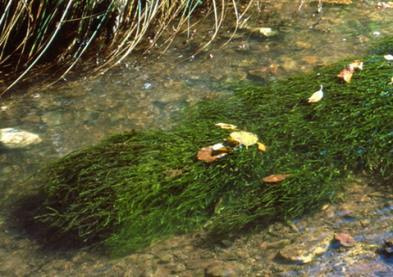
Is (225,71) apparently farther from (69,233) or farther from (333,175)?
(69,233)

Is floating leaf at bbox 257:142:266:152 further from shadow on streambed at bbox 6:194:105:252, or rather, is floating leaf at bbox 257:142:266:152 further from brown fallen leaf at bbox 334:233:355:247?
shadow on streambed at bbox 6:194:105:252

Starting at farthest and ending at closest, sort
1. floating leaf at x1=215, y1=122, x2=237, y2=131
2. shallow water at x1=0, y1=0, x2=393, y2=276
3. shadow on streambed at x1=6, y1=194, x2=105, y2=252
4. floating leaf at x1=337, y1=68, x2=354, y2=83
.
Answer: floating leaf at x1=337, y1=68, x2=354, y2=83 < floating leaf at x1=215, y1=122, x2=237, y2=131 < shadow on streambed at x1=6, y1=194, x2=105, y2=252 < shallow water at x1=0, y1=0, x2=393, y2=276

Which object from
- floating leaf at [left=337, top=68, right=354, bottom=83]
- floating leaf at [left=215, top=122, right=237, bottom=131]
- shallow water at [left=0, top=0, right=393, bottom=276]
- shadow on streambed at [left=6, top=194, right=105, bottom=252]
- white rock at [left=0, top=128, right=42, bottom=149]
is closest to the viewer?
shallow water at [left=0, top=0, right=393, bottom=276]

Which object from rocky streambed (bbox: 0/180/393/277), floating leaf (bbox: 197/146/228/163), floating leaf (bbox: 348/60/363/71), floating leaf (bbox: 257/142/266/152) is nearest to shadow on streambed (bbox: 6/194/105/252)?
rocky streambed (bbox: 0/180/393/277)

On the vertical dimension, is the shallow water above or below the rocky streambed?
above

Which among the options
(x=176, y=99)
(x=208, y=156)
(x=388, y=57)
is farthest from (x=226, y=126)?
(x=388, y=57)

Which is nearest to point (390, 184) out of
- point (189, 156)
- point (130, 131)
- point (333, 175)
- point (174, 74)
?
point (333, 175)
